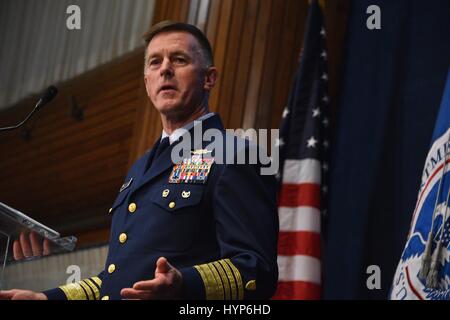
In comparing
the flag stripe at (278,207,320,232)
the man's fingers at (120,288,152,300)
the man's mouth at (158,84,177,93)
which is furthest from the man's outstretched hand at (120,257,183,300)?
the flag stripe at (278,207,320,232)

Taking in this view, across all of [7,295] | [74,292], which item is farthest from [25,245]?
[7,295]

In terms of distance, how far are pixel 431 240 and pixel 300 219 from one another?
1.17 meters

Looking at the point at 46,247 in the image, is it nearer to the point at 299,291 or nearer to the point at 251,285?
the point at 251,285

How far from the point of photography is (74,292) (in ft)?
6.98

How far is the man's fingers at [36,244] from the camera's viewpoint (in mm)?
2092

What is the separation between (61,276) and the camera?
616 centimetres

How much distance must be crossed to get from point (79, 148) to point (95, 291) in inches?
157

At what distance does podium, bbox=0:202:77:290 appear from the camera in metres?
2.06

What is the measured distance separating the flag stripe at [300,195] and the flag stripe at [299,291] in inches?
15.9

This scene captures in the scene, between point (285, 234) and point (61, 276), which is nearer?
point (285, 234)

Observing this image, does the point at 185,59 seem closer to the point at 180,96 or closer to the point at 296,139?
the point at 180,96
